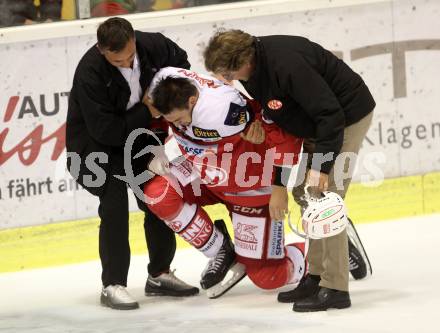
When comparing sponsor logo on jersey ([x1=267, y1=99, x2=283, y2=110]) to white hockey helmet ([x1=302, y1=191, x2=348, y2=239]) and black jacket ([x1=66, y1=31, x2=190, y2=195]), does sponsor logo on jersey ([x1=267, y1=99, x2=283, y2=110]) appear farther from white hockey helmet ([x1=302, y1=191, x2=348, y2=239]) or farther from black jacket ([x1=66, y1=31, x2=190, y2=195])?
black jacket ([x1=66, y1=31, x2=190, y2=195])

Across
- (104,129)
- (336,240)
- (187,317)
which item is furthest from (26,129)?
(336,240)

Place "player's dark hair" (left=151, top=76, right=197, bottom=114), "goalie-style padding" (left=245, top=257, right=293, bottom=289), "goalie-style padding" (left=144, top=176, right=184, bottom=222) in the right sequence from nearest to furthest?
"player's dark hair" (left=151, top=76, right=197, bottom=114) < "goalie-style padding" (left=144, top=176, right=184, bottom=222) < "goalie-style padding" (left=245, top=257, right=293, bottom=289)

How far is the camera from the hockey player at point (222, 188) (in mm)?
4887

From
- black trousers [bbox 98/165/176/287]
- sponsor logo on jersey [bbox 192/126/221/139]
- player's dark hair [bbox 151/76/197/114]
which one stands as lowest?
black trousers [bbox 98/165/176/287]

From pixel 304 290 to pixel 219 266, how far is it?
42 centimetres

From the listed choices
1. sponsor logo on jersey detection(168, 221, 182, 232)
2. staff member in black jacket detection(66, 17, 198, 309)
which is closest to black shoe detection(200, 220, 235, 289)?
staff member in black jacket detection(66, 17, 198, 309)

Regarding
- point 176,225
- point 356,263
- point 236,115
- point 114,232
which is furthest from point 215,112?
point 356,263

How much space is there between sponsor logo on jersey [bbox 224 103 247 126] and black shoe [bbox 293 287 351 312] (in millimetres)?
755

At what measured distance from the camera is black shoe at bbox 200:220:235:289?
527 centimetres

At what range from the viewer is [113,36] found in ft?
15.7

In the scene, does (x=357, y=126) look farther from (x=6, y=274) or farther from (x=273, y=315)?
(x=6, y=274)

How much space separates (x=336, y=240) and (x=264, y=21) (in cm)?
199

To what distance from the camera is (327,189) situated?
15.6 ft

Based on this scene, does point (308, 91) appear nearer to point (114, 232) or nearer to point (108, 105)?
point (108, 105)
